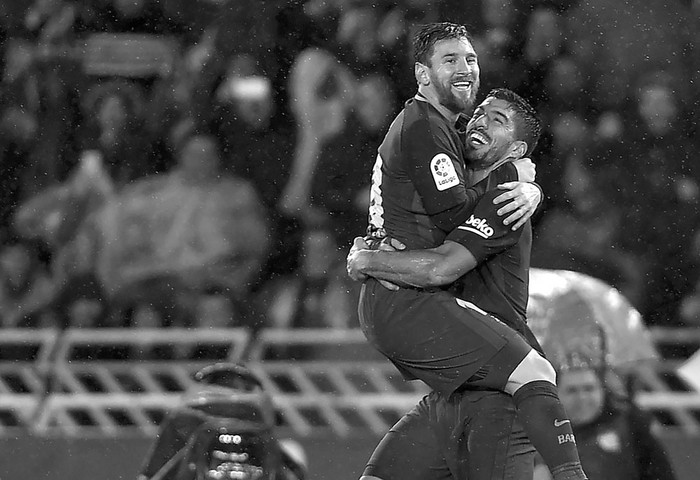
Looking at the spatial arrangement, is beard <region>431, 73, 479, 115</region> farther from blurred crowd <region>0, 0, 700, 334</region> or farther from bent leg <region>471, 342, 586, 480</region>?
blurred crowd <region>0, 0, 700, 334</region>

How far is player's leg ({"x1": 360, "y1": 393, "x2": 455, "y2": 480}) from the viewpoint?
11.5 ft

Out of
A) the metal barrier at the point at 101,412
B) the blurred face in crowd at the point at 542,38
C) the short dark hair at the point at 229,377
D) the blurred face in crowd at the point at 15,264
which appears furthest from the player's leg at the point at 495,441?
the blurred face in crowd at the point at 15,264

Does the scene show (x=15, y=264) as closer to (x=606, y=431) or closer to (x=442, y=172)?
(x=606, y=431)

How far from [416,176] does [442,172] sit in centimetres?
8

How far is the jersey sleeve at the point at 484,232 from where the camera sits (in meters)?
3.44

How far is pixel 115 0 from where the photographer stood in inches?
270

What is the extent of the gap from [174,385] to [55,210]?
→ 1138 millimetres

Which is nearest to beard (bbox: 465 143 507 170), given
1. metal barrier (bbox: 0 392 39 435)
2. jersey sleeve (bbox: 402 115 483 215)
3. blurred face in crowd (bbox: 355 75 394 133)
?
jersey sleeve (bbox: 402 115 483 215)

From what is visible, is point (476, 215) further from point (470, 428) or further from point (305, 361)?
point (305, 361)

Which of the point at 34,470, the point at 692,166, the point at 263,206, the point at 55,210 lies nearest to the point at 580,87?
the point at 692,166

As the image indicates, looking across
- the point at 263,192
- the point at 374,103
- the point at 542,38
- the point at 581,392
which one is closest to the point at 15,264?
the point at 263,192

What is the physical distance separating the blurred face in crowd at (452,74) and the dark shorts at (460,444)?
78cm

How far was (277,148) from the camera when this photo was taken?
6492mm

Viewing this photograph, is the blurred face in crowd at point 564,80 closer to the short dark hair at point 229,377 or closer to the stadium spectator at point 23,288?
the short dark hair at point 229,377
